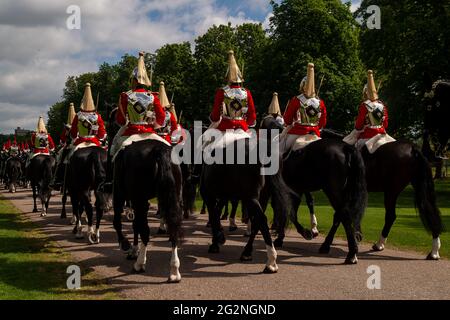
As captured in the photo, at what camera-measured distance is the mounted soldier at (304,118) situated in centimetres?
1061

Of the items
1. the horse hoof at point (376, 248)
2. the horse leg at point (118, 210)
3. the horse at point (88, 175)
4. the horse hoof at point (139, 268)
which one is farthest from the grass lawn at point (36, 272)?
the horse hoof at point (376, 248)

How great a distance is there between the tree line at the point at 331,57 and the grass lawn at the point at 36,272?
301 inches

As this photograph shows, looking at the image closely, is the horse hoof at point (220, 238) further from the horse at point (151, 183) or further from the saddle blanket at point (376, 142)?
the saddle blanket at point (376, 142)

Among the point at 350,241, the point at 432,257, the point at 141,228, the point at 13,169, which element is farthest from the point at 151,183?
the point at 13,169

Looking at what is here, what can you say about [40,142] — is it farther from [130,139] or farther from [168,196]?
[168,196]

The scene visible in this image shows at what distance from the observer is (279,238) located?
11.0m

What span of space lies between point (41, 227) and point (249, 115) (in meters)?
7.56

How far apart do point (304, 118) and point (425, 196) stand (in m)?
2.83

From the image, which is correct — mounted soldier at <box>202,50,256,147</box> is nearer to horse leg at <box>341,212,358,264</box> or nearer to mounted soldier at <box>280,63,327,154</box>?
mounted soldier at <box>280,63,327,154</box>

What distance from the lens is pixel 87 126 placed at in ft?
42.5

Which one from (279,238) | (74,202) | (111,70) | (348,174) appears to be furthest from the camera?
(111,70)
